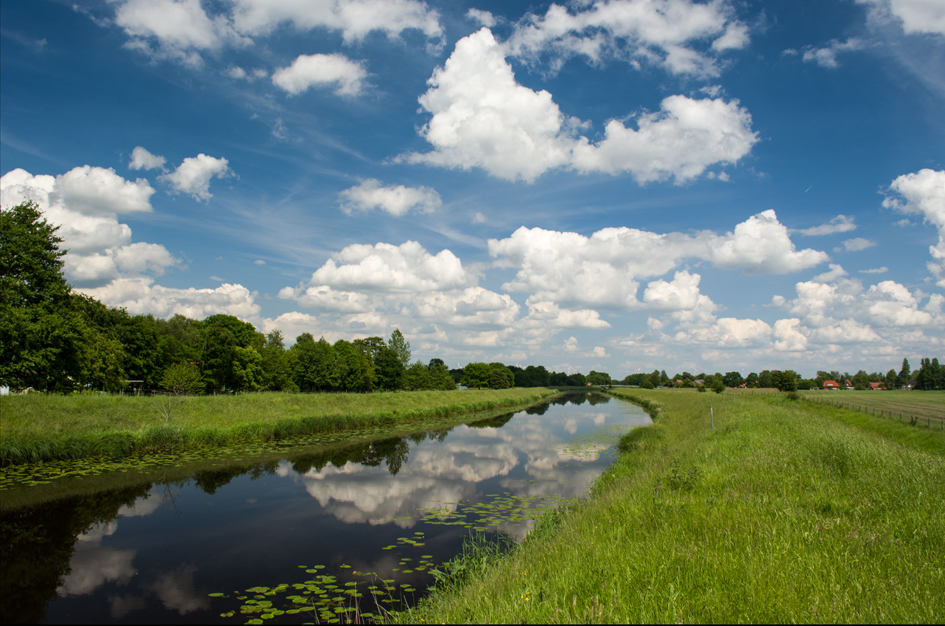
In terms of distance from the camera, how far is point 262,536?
1041 cm

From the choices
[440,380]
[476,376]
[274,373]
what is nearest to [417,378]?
[440,380]

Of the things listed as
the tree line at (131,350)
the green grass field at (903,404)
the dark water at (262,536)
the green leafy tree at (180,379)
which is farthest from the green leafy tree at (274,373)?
the green grass field at (903,404)

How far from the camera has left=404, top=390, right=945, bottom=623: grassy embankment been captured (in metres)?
4.43

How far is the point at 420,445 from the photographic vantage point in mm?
25312

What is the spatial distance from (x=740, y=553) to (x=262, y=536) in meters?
9.93

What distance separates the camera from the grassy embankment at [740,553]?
14.5ft

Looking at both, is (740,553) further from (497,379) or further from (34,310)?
(497,379)

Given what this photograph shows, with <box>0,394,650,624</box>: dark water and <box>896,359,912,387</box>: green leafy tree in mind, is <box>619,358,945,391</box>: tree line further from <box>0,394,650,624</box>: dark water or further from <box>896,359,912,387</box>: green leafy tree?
<box>0,394,650,624</box>: dark water

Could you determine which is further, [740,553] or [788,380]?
[788,380]

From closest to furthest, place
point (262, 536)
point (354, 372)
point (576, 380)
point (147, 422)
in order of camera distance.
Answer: point (262, 536) → point (147, 422) → point (354, 372) → point (576, 380)

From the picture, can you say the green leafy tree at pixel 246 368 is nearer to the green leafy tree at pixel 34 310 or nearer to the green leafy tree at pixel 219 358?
the green leafy tree at pixel 219 358

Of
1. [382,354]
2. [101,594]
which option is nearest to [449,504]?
[101,594]

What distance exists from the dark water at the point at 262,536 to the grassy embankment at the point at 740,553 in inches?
78.7

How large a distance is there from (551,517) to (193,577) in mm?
7187
